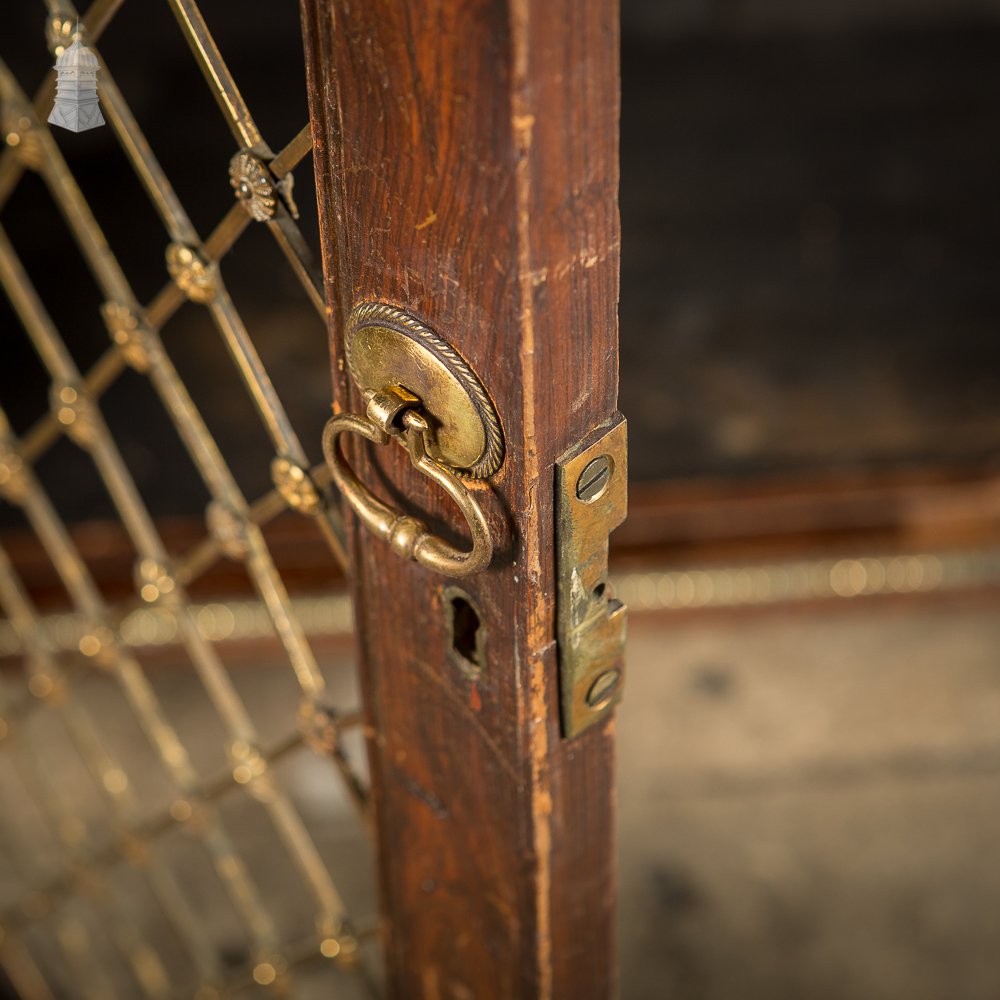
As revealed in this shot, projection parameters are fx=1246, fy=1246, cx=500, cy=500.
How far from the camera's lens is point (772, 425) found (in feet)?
7.15

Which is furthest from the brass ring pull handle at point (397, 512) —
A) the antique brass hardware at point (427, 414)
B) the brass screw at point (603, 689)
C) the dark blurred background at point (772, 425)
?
the dark blurred background at point (772, 425)

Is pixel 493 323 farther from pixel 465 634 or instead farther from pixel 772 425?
pixel 772 425

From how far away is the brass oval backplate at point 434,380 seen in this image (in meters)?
0.50

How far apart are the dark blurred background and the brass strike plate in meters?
0.99

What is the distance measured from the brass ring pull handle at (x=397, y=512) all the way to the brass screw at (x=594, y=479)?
0.15 ft

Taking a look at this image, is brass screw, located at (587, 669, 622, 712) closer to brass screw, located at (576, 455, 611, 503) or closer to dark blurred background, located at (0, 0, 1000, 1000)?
brass screw, located at (576, 455, 611, 503)

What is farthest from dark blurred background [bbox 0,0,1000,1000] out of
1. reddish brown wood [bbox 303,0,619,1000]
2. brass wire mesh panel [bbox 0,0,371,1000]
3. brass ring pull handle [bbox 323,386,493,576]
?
brass ring pull handle [bbox 323,386,493,576]

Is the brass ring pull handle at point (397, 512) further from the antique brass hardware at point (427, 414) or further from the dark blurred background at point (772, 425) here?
the dark blurred background at point (772, 425)

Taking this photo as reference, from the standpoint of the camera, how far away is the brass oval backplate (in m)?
0.50

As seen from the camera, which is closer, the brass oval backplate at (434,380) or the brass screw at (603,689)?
the brass oval backplate at (434,380)

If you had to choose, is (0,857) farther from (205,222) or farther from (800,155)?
(800,155)

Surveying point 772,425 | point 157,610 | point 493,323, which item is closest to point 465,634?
point 493,323

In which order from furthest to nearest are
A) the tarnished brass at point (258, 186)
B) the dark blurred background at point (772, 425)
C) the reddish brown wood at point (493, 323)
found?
the dark blurred background at point (772, 425) → the tarnished brass at point (258, 186) → the reddish brown wood at point (493, 323)

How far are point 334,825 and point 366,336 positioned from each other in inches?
48.1
